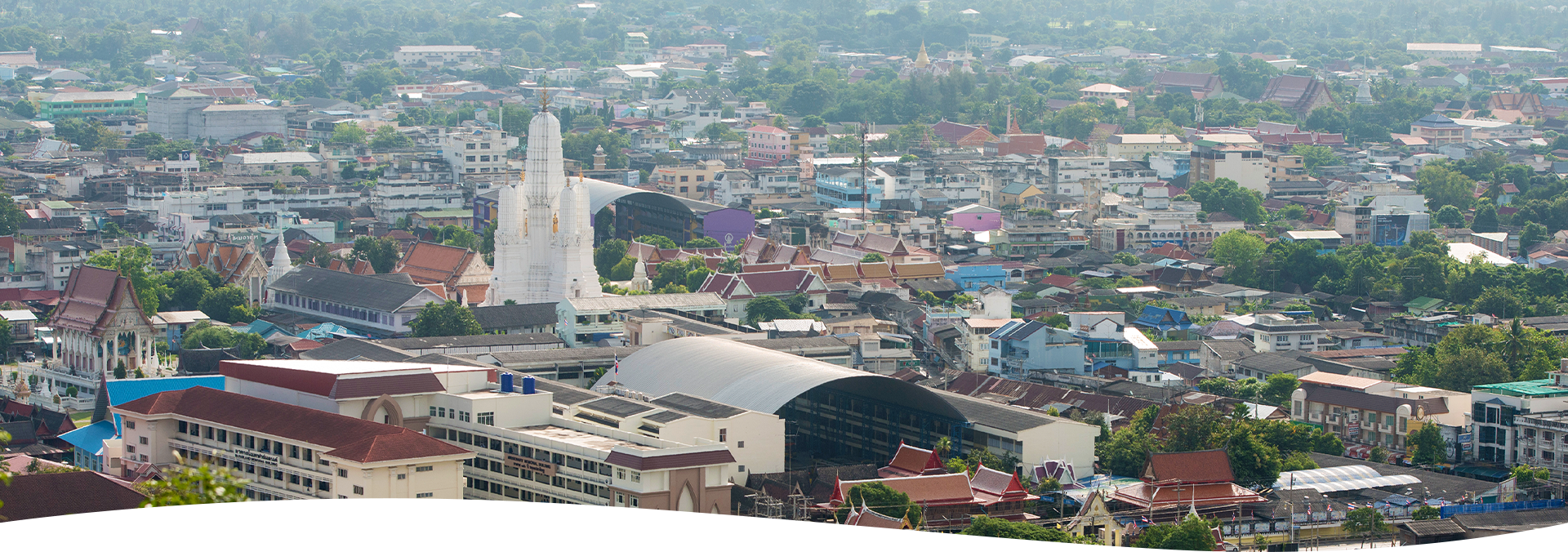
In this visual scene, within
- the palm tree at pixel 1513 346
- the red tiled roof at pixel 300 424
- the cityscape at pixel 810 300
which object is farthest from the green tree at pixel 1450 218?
the red tiled roof at pixel 300 424

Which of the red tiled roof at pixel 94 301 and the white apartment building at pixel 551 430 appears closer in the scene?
the white apartment building at pixel 551 430

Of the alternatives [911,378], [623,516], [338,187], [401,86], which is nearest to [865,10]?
[401,86]

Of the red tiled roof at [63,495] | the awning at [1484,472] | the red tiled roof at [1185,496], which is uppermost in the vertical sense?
the red tiled roof at [63,495]

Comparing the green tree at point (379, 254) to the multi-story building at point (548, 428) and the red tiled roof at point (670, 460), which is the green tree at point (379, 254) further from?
the red tiled roof at point (670, 460)

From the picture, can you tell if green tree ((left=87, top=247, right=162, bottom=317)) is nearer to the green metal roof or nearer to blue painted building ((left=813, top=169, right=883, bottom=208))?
blue painted building ((left=813, top=169, right=883, bottom=208))

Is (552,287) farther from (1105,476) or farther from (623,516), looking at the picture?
(623,516)

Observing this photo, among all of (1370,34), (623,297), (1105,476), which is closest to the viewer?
(1105,476)
